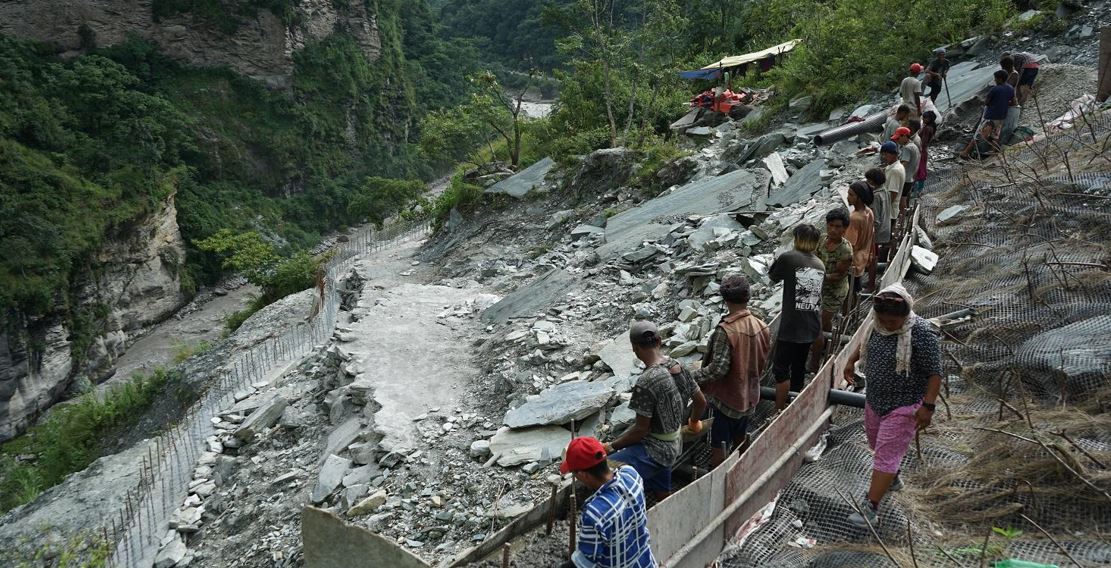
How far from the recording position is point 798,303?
4.25 meters

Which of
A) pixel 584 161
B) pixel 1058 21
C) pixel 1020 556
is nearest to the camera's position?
pixel 1020 556

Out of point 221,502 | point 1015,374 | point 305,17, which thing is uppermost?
point 305,17

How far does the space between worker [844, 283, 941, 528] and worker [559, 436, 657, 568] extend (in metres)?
1.15

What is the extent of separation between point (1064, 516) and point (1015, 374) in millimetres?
1224

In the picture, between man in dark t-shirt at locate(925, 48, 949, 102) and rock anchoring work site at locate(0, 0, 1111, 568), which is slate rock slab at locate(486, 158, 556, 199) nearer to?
rock anchoring work site at locate(0, 0, 1111, 568)

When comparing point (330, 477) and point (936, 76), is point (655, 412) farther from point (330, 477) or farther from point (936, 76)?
point (936, 76)

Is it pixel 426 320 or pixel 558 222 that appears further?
pixel 558 222

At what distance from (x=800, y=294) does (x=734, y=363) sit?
0.79 m

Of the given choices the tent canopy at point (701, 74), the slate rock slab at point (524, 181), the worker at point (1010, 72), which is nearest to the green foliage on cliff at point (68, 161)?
the slate rock slab at point (524, 181)

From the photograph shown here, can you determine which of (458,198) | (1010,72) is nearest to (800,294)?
(1010,72)

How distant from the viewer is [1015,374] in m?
4.26

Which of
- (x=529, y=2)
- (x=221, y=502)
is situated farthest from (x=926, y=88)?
(x=529, y=2)

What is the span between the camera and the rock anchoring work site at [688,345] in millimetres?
3418

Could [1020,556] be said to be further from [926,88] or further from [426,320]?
[926,88]
